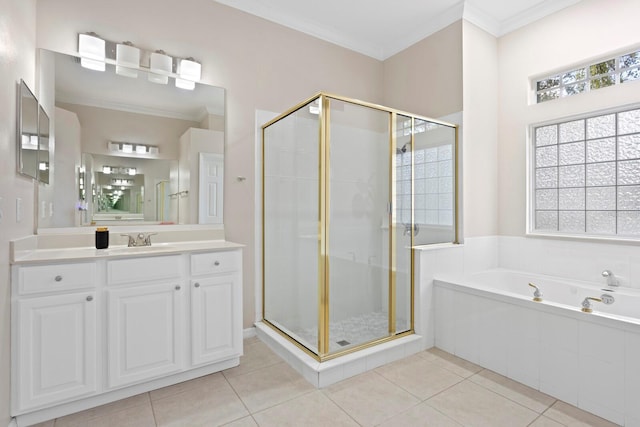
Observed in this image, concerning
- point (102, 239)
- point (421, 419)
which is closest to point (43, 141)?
point (102, 239)

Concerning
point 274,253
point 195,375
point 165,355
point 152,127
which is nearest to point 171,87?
point 152,127

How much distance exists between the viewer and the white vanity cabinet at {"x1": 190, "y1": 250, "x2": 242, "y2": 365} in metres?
2.11

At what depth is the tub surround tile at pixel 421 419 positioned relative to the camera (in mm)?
1741

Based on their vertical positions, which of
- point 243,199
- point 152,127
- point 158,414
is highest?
point 152,127

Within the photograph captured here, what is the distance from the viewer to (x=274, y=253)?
9.26 feet

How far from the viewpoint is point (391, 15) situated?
311 centimetres

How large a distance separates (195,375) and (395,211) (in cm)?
182

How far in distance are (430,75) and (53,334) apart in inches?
137

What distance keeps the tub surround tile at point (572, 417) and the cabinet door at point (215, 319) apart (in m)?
1.90

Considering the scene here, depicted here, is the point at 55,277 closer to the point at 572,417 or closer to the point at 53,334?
the point at 53,334

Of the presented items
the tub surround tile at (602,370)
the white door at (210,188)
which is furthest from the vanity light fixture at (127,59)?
the tub surround tile at (602,370)

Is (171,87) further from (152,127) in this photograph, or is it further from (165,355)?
(165,355)

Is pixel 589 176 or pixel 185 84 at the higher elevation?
pixel 185 84

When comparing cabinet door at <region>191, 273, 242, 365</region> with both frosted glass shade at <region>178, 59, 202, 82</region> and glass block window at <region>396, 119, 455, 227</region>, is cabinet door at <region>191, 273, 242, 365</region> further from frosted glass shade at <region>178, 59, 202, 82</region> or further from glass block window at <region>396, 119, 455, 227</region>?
frosted glass shade at <region>178, 59, 202, 82</region>
